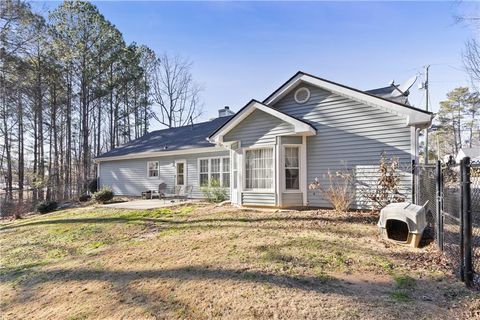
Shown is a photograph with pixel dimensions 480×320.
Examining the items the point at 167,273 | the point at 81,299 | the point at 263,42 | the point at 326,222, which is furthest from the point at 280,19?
the point at 81,299

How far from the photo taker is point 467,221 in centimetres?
387

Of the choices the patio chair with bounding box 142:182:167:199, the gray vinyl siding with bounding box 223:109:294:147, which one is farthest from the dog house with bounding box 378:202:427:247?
the patio chair with bounding box 142:182:167:199

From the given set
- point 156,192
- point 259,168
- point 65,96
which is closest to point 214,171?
point 156,192

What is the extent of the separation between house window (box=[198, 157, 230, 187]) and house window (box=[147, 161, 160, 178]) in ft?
Answer: 11.7

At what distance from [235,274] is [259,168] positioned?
6114mm

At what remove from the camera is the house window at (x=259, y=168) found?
10203 mm

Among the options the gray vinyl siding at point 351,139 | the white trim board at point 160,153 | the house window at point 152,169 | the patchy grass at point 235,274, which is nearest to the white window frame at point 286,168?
the gray vinyl siding at point 351,139

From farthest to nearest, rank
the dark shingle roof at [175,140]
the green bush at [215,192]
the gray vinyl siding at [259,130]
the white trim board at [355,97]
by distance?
1. the dark shingle roof at [175,140]
2. the green bush at [215,192]
3. the gray vinyl siding at [259,130]
4. the white trim board at [355,97]

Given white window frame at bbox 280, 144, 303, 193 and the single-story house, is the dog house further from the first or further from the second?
white window frame at bbox 280, 144, 303, 193

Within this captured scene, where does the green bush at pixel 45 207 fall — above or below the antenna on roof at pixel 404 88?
below

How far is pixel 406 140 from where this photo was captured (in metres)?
8.68

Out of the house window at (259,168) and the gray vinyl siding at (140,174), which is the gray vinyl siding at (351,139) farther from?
the gray vinyl siding at (140,174)

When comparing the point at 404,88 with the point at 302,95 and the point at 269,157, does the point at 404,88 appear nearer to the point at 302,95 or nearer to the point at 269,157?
the point at 302,95

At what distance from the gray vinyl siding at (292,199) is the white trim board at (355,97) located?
3.72m
